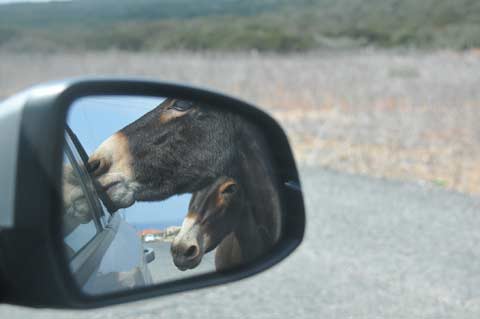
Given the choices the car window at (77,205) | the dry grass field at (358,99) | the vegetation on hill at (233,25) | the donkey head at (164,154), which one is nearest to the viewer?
the car window at (77,205)

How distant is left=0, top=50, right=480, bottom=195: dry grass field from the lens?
866 centimetres

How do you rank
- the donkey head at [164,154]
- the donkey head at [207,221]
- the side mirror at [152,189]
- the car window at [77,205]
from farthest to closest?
the donkey head at [207,221], the donkey head at [164,154], the car window at [77,205], the side mirror at [152,189]

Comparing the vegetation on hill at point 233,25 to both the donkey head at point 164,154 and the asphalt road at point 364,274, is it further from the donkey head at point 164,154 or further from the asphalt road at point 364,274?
the donkey head at point 164,154

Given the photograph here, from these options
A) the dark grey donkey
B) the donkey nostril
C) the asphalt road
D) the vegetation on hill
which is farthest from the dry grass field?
the vegetation on hill

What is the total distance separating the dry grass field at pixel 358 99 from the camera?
8664 mm

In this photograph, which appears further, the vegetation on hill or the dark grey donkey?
the vegetation on hill

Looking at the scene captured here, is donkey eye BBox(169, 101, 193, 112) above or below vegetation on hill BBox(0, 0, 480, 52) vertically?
above

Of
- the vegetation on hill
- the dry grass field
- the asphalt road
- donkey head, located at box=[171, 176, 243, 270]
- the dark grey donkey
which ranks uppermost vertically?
the dark grey donkey

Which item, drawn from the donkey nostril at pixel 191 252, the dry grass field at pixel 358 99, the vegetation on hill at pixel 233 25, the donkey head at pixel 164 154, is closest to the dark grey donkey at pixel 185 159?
the donkey head at pixel 164 154

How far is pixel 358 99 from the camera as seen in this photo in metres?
15.7

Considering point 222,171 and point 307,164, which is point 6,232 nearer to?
point 222,171

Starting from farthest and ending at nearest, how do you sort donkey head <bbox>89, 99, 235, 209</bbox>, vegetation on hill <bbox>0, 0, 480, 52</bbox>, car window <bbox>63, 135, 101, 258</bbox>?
vegetation on hill <bbox>0, 0, 480, 52</bbox> < donkey head <bbox>89, 99, 235, 209</bbox> < car window <bbox>63, 135, 101, 258</bbox>

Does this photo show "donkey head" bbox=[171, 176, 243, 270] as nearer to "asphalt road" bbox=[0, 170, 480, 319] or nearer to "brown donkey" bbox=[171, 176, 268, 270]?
"brown donkey" bbox=[171, 176, 268, 270]

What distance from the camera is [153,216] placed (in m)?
1.71
